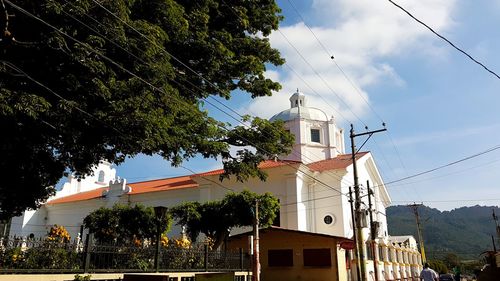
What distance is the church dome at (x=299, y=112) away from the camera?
124ft

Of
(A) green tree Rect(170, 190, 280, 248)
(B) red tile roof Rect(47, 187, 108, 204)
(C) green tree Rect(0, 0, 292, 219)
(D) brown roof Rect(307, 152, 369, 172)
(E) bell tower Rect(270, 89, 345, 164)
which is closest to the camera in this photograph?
(C) green tree Rect(0, 0, 292, 219)

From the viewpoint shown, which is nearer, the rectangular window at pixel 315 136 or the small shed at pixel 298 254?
the small shed at pixel 298 254

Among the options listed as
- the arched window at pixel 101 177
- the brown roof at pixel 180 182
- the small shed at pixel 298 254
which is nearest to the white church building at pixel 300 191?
the brown roof at pixel 180 182

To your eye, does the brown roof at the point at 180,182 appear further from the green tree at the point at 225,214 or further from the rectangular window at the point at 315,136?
the green tree at the point at 225,214

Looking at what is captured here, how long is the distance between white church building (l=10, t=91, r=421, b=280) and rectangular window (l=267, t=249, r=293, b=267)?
547 centimetres

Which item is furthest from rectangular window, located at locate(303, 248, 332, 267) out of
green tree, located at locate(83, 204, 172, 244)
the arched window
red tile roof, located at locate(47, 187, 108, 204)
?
the arched window

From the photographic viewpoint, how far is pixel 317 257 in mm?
24219

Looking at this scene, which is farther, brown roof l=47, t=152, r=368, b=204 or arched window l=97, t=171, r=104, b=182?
arched window l=97, t=171, r=104, b=182

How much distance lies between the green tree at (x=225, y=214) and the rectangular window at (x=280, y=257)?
11.0 ft

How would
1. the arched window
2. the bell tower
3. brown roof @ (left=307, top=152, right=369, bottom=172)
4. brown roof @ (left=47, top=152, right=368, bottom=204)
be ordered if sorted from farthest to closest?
1. the arched window
2. the bell tower
3. brown roof @ (left=47, top=152, right=368, bottom=204)
4. brown roof @ (left=307, top=152, right=369, bottom=172)

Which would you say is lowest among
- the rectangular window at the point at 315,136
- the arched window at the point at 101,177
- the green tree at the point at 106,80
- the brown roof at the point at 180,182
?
the green tree at the point at 106,80

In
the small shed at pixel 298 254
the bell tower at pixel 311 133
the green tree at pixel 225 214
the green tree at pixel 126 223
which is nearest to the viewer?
the green tree at pixel 225 214

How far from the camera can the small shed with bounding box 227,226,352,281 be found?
2383 cm

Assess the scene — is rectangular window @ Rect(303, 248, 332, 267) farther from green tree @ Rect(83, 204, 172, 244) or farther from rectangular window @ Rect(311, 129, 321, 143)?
rectangular window @ Rect(311, 129, 321, 143)
